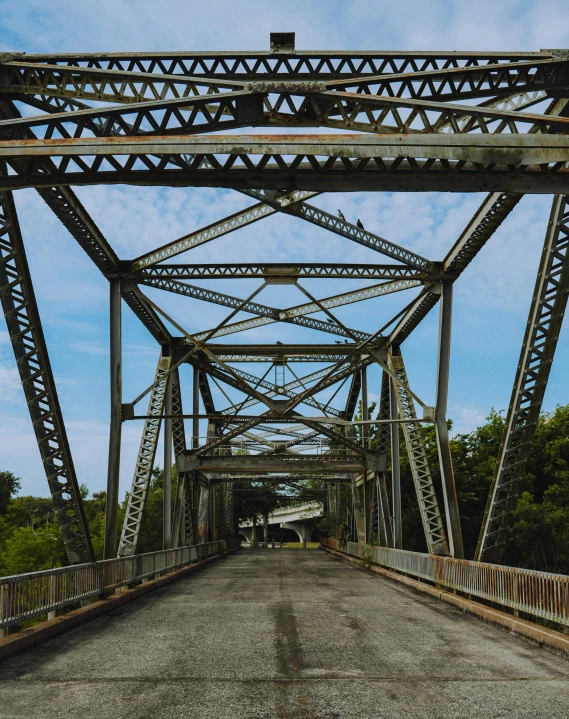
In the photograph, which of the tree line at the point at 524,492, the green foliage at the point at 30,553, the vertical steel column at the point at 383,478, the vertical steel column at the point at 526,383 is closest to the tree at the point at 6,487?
the green foliage at the point at 30,553

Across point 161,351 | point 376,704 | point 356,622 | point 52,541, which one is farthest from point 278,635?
point 52,541

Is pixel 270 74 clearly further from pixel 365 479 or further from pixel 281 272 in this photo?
pixel 365 479

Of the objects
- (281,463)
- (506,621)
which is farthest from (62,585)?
(281,463)

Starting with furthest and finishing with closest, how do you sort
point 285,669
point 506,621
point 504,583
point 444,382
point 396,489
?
point 396,489 < point 444,382 < point 504,583 < point 506,621 < point 285,669

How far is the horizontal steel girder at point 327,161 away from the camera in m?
8.97

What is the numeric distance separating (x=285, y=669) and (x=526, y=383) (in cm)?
847

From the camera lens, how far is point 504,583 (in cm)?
1316

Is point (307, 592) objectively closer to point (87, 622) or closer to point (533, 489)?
point (87, 622)

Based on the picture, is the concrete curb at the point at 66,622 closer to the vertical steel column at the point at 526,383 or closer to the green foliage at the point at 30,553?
the vertical steel column at the point at 526,383

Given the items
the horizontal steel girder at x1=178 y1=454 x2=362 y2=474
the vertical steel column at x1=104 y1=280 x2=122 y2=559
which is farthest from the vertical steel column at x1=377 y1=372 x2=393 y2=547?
the vertical steel column at x1=104 y1=280 x2=122 y2=559

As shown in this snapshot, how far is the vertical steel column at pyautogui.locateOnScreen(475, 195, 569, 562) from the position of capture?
13367 mm

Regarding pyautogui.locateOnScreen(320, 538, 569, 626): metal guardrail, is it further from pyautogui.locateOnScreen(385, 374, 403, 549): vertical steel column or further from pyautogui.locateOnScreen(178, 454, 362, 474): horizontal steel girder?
pyautogui.locateOnScreen(178, 454, 362, 474): horizontal steel girder

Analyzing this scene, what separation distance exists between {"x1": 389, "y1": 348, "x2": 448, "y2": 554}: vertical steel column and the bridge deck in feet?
28.5

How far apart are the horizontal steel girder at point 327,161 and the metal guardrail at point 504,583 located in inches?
217
